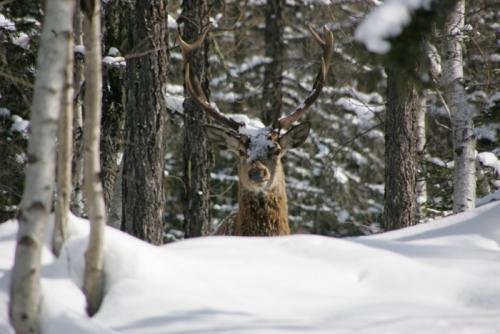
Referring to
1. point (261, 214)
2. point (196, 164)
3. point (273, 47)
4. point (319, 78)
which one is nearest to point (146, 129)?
point (261, 214)

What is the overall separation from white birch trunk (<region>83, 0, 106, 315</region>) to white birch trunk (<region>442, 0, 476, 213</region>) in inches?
245

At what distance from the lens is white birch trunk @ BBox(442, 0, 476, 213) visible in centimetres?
1059

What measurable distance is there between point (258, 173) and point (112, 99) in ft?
7.94

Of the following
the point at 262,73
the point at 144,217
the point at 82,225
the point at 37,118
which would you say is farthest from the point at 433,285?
the point at 262,73

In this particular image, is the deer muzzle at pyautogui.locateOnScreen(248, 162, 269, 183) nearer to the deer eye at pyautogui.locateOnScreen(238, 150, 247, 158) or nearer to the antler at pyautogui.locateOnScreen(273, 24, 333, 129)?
the deer eye at pyautogui.locateOnScreen(238, 150, 247, 158)

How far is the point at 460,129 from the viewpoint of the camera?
1062cm

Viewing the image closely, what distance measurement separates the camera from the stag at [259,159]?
9.43 meters

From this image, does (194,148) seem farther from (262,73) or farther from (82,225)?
(262,73)

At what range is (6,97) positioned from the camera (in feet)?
40.7

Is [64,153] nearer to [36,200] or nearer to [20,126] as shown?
[36,200]

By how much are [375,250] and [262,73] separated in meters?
16.0

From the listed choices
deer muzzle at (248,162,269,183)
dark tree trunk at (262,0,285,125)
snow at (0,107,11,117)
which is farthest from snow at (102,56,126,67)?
dark tree trunk at (262,0,285,125)

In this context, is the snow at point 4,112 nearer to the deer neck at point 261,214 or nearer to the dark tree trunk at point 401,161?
the deer neck at point 261,214

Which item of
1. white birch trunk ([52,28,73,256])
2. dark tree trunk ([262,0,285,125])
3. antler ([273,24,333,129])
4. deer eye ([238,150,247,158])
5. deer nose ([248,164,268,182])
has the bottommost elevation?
white birch trunk ([52,28,73,256])
